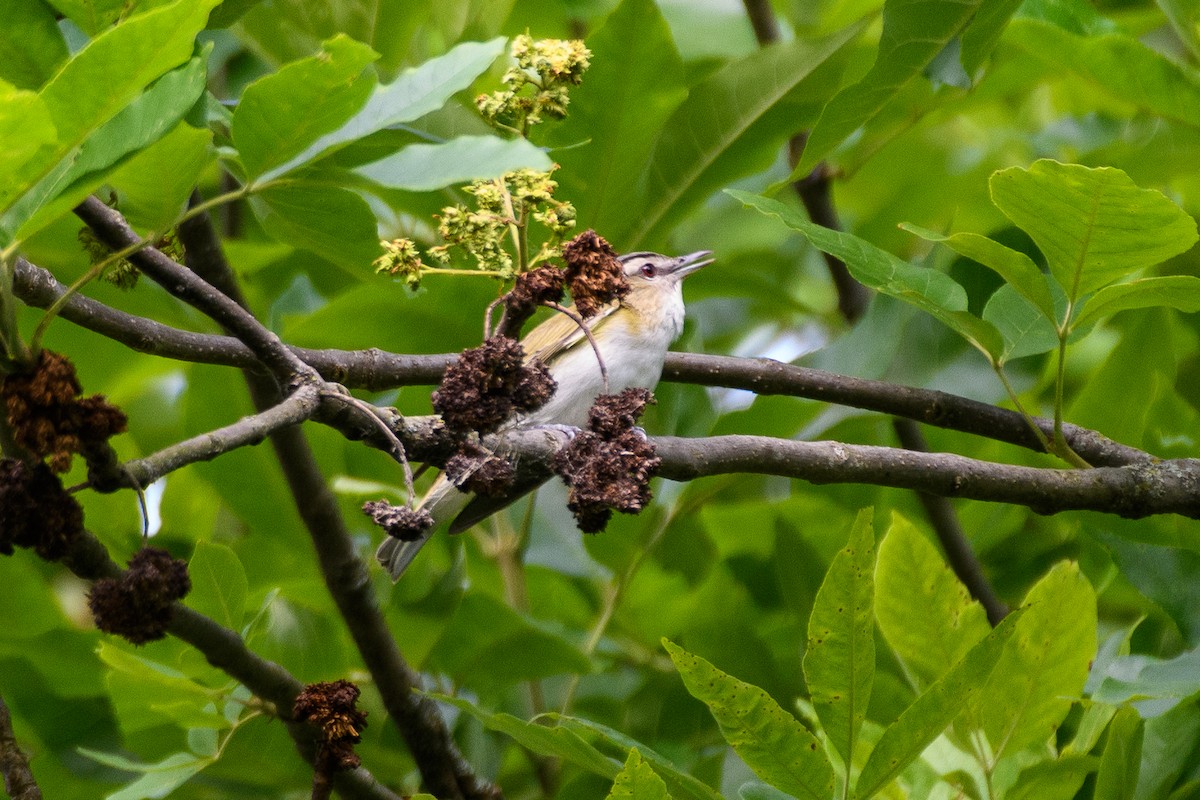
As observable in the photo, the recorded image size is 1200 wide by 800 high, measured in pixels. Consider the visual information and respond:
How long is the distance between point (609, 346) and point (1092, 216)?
7.02 feet

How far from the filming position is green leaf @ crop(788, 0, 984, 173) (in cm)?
265

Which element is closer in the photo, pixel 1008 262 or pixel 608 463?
pixel 608 463

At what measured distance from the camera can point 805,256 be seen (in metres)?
5.30

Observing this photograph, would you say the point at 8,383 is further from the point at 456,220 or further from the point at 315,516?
the point at 315,516

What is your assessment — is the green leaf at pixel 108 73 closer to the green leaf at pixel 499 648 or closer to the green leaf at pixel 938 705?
the green leaf at pixel 938 705

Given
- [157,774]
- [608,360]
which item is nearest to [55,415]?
[157,774]

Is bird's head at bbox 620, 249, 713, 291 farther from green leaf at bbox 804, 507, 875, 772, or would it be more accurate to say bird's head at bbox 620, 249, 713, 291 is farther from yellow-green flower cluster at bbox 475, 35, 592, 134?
green leaf at bbox 804, 507, 875, 772

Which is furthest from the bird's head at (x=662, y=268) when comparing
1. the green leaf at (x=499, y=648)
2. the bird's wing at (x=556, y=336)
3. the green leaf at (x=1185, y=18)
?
the green leaf at (x=1185, y=18)

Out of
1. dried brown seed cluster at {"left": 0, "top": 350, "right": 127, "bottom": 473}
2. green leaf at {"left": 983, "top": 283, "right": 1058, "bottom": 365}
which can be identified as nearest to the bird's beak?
green leaf at {"left": 983, "top": 283, "right": 1058, "bottom": 365}

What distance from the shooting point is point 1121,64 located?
3.11 metres

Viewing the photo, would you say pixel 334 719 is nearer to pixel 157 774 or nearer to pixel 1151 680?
pixel 157 774

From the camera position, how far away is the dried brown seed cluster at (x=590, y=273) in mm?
1873

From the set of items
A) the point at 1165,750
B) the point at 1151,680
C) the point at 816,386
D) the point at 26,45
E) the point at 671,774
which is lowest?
the point at 1165,750

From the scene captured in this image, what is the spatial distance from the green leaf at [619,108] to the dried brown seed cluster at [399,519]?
1.57 metres
